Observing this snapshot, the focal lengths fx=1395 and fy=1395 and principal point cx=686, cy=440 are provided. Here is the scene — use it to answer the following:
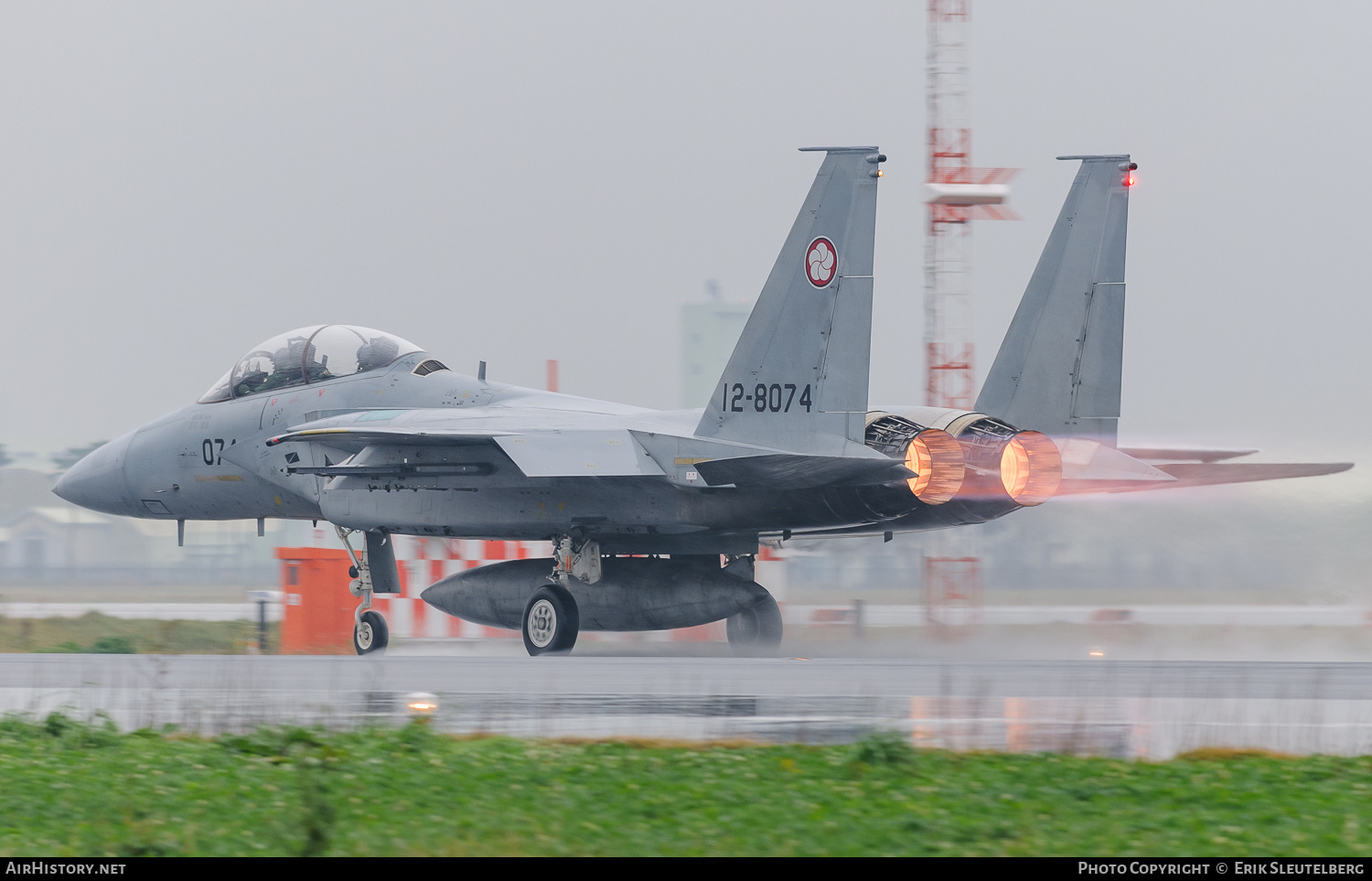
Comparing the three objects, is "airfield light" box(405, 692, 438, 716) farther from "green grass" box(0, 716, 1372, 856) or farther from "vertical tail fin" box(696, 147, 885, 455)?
"vertical tail fin" box(696, 147, 885, 455)

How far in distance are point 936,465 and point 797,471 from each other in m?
1.30

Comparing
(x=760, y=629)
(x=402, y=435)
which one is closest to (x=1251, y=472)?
(x=760, y=629)

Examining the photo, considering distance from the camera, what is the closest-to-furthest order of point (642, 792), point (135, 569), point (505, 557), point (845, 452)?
1. point (642, 792)
2. point (845, 452)
3. point (505, 557)
4. point (135, 569)

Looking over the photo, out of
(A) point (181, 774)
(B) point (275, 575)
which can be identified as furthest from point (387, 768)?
(B) point (275, 575)

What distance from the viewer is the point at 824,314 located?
13086 mm

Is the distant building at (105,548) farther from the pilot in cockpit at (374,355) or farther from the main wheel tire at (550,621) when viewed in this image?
the main wheel tire at (550,621)

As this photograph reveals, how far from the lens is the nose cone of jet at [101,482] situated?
1778cm

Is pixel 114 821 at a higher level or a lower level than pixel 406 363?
lower

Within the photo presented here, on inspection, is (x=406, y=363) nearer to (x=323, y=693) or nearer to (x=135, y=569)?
(x=323, y=693)

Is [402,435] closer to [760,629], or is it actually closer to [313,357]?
[313,357]

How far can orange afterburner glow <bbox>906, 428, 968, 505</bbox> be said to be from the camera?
1297 cm

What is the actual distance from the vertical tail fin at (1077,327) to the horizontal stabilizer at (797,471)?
2132mm

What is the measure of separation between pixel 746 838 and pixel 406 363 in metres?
11.9

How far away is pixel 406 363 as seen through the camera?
16.5 m
